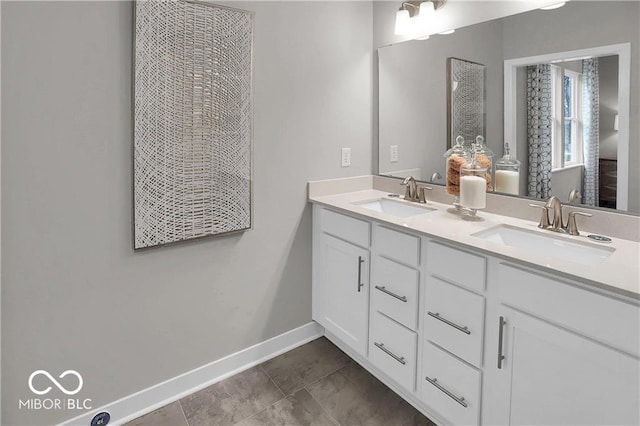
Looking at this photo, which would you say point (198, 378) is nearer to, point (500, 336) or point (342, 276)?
point (342, 276)

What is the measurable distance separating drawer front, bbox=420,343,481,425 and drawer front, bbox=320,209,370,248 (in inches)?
22.6

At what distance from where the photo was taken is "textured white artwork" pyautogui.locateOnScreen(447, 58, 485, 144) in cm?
191

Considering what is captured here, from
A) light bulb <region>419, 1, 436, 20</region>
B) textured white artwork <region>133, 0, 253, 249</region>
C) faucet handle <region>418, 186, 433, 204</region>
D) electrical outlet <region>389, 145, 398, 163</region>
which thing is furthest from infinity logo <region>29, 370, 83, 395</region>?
light bulb <region>419, 1, 436, 20</region>

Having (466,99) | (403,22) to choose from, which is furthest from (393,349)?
(403,22)

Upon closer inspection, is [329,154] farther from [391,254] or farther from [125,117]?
[125,117]

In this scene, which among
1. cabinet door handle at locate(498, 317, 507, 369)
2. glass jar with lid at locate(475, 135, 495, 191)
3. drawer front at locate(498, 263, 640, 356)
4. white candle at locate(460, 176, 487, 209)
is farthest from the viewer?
glass jar with lid at locate(475, 135, 495, 191)

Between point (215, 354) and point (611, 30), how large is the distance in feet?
7.33

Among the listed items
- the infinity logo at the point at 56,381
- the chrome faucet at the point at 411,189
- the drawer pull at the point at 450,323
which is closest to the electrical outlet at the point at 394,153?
the chrome faucet at the point at 411,189

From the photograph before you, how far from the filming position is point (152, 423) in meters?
1.71

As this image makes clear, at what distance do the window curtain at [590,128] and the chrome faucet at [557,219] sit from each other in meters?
0.10

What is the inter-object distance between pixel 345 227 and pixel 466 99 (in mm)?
902

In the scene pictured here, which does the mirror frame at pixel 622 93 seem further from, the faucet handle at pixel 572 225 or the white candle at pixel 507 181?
the white candle at pixel 507 181

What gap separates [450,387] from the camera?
1.51 meters

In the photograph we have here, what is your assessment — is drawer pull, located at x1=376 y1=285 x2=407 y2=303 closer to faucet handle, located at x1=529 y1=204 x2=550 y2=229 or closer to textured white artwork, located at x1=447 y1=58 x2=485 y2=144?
faucet handle, located at x1=529 y1=204 x2=550 y2=229
